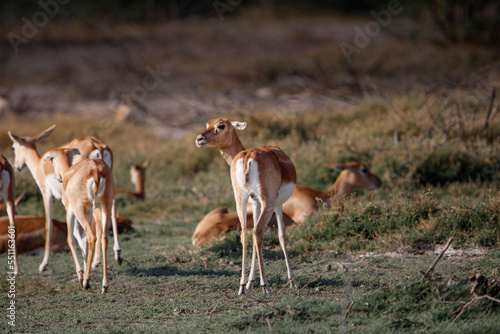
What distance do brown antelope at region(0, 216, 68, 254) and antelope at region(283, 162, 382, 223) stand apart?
2.90m

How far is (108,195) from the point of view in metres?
5.54

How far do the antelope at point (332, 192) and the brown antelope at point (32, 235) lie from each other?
9.50ft

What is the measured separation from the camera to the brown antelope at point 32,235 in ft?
23.8

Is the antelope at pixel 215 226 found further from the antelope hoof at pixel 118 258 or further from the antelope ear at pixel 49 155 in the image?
the antelope ear at pixel 49 155

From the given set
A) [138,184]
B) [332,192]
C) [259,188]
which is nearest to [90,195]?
[259,188]

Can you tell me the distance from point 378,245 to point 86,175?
9.99ft

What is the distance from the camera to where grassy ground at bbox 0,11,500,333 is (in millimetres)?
4547

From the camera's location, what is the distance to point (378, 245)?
630cm

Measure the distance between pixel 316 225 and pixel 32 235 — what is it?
344 cm

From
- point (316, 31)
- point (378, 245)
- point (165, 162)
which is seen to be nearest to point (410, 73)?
point (316, 31)

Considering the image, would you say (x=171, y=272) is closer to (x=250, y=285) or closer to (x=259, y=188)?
(x=250, y=285)

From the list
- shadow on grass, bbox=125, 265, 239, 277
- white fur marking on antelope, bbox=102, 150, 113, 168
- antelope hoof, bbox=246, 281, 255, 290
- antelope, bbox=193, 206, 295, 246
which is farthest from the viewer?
antelope, bbox=193, 206, 295, 246

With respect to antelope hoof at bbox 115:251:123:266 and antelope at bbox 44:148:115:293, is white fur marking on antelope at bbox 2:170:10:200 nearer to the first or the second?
antelope at bbox 44:148:115:293

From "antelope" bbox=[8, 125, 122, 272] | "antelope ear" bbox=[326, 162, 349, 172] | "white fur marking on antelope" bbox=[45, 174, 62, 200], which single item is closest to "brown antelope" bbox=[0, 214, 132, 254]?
"antelope" bbox=[8, 125, 122, 272]
